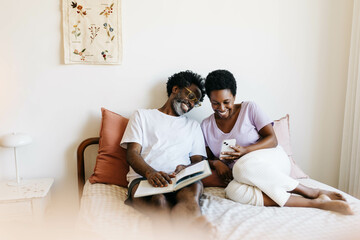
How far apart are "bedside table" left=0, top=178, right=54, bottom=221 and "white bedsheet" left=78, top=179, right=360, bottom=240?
392 mm

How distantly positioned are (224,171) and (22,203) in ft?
3.99

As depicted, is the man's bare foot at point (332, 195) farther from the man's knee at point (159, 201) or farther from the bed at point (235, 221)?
the man's knee at point (159, 201)

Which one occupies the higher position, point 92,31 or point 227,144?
point 92,31

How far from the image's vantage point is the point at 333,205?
1.31m

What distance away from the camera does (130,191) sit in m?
1.46

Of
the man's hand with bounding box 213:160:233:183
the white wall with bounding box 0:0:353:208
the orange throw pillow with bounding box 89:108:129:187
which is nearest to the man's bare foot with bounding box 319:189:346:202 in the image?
the man's hand with bounding box 213:160:233:183

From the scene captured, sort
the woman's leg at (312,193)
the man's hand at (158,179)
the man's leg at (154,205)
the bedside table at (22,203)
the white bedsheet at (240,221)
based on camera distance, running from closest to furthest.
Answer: the white bedsheet at (240,221), the man's leg at (154,205), the man's hand at (158,179), the woman's leg at (312,193), the bedside table at (22,203)

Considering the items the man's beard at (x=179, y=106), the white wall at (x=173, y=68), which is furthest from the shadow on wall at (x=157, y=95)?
the man's beard at (x=179, y=106)

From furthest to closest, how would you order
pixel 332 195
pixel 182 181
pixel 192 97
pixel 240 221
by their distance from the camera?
pixel 192 97, pixel 332 195, pixel 182 181, pixel 240 221

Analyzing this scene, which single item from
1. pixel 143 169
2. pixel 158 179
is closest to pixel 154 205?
pixel 158 179

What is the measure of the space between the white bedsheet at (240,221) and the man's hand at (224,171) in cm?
22

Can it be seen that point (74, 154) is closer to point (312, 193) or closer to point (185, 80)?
point (185, 80)

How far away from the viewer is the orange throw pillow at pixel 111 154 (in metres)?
1.73

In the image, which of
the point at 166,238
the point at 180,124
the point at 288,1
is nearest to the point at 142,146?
the point at 180,124
